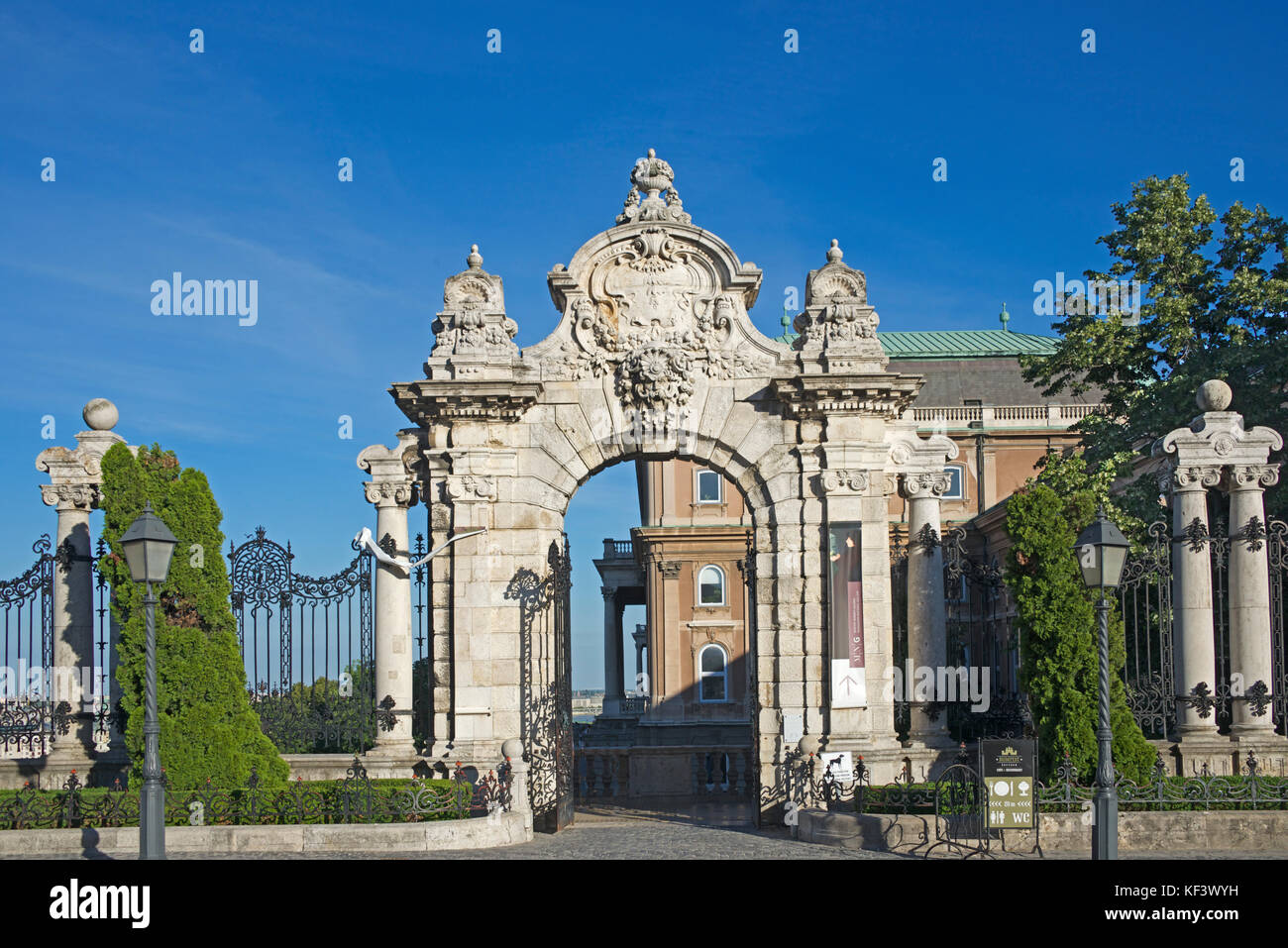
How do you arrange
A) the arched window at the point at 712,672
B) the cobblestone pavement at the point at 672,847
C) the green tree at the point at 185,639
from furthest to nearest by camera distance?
the arched window at the point at 712,672 < the green tree at the point at 185,639 < the cobblestone pavement at the point at 672,847

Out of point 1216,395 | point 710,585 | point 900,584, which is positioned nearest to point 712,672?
A: point 710,585

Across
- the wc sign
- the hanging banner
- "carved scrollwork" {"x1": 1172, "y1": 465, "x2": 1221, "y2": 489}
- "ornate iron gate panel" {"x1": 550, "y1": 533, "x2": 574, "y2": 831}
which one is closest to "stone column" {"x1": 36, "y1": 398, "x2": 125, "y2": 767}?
"ornate iron gate panel" {"x1": 550, "y1": 533, "x2": 574, "y2": 831}

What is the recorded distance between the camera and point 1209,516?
22391mm

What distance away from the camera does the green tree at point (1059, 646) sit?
55.6 feet

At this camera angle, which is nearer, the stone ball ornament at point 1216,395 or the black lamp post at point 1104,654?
the black lamp post at point 1104,654

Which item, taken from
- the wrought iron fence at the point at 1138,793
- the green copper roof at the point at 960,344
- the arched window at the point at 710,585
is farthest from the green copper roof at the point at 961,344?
the wrought iron fence at the point at 1138,793

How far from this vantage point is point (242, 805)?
17.1 metres

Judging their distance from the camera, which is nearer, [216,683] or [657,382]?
[216,683]

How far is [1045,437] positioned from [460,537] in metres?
32.2

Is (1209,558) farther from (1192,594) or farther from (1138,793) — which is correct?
(1138,793)

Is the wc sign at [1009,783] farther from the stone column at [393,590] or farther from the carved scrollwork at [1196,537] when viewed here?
the stone column at [393,590]

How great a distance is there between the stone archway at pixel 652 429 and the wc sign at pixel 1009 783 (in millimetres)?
4404
